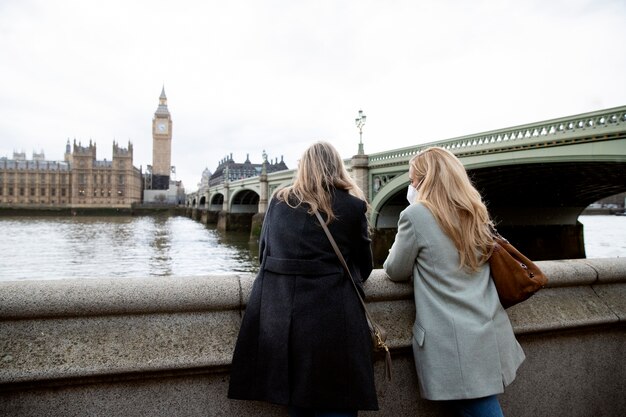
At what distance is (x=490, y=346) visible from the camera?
1787 millimetres

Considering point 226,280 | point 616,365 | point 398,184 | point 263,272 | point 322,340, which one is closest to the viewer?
point 322,340

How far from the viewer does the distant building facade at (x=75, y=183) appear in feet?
268

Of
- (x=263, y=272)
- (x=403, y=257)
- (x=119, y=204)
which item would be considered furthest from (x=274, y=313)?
(x=119, y=204)

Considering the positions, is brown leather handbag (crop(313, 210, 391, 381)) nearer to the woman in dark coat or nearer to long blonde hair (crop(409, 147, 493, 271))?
the woman in dark coat

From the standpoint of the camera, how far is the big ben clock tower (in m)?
108

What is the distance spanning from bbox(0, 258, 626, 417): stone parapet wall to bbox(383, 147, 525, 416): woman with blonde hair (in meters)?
0.34

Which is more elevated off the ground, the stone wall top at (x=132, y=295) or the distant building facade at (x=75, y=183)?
the distant building facade at (x=75, y=183)

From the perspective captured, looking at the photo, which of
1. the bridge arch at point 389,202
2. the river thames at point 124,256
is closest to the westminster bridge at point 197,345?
the river thames at point 124,256

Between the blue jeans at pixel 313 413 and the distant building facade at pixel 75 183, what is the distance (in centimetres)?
8616

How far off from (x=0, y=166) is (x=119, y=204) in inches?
1005

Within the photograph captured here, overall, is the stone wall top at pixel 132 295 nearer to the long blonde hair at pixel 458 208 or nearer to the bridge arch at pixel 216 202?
the long blonde hair at pixel 458 208

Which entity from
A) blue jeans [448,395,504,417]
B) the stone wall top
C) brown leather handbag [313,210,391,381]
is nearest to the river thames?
the stone wall top

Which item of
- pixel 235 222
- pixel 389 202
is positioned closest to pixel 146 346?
pixel 389 202

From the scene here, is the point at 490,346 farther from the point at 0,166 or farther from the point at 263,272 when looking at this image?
the point at 0,166
